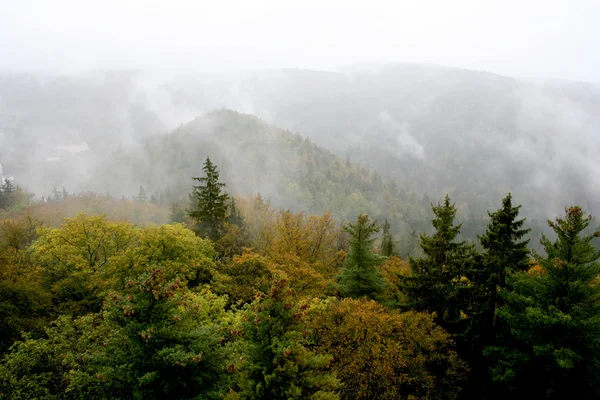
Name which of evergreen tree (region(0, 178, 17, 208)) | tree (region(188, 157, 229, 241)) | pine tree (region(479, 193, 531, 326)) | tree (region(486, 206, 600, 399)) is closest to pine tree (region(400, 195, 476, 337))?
pine tree (region(479, 193, 531, 326))

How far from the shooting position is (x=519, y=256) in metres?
24.1

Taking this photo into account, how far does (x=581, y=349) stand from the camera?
21609 mm

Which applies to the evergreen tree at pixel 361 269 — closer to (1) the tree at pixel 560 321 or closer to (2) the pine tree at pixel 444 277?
(2) the pine tree at pixel 444 277

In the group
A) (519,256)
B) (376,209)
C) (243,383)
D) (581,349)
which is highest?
(519,256)

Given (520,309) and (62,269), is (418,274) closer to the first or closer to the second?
(520,309)

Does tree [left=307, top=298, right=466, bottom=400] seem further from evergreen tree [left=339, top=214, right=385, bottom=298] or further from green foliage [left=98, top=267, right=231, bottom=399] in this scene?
green foliage [left=98, top=267, right=231, bottom=399]

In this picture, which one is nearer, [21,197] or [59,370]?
[59,370]

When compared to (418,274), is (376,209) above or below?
below

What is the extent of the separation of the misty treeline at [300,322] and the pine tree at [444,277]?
98 mm

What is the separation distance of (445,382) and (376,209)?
166763 mm

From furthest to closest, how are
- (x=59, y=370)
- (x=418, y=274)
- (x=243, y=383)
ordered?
(x=418, y=274), (x=59, y=370), (x=243, y=383)

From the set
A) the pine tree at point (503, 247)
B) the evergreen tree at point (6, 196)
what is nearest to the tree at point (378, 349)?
the pine tree at point (503, 247)

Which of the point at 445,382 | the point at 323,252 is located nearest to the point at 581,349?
the point at 445,382

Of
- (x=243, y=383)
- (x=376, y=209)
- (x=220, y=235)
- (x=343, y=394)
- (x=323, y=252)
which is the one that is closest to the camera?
(x=243, y=383)
